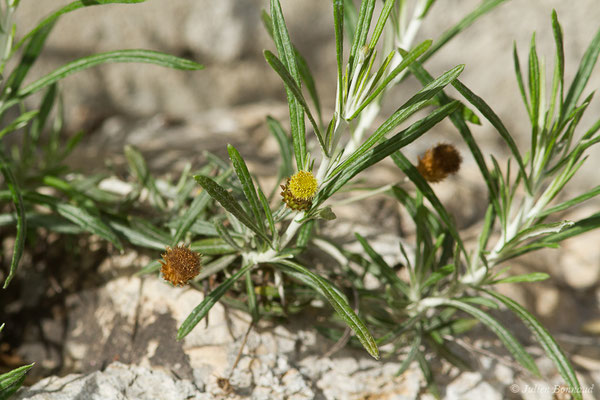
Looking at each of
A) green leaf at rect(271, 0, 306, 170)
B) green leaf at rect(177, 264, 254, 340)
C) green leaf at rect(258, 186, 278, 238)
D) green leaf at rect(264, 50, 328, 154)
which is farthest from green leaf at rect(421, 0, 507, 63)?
green leaf at rect(177, 264, 254, 340)

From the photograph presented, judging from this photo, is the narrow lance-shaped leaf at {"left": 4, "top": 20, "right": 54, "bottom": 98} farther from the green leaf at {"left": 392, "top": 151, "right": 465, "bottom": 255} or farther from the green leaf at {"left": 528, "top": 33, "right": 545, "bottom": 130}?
the green leaf at {"left": 528, "top": 33, "right": 545, "bottom": 130}

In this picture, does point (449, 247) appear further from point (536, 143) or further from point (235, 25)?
point (235, 25)

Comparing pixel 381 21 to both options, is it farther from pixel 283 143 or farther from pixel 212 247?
pixel 212 247

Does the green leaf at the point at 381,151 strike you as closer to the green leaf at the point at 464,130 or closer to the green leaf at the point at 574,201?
the green leaf at the point at 464,130

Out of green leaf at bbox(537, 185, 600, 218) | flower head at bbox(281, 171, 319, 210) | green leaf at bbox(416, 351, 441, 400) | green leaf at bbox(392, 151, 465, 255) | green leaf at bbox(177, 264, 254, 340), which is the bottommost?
green leaf at bbox(177, 264, 254, 340)

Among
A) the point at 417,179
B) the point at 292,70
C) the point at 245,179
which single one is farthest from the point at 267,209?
the point at 417,179
